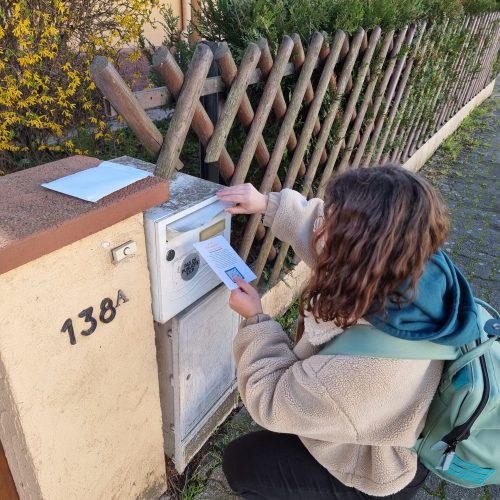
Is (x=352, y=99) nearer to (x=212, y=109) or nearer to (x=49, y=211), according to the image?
(x=212, y=109)

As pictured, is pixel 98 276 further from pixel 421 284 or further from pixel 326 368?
pixel 421 284

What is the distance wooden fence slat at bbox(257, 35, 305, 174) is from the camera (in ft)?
5.99

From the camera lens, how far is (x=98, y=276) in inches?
46.9

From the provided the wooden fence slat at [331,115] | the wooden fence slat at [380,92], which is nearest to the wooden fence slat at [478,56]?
the wooden fence slat at [380,92]

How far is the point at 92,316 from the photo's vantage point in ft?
4.01

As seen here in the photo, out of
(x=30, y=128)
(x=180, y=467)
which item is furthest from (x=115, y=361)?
(x=30, y=128)

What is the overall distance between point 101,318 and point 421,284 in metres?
0.87

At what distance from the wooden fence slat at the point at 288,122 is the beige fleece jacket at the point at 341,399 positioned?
0.79 meters

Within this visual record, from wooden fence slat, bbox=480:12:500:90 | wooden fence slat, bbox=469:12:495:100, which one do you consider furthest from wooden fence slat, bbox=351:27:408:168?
wooden fence slat, bbox=480:12:500:90

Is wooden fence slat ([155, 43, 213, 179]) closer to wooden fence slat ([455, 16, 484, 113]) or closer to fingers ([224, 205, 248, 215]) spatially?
fingers ([224, 205, 248, 215])

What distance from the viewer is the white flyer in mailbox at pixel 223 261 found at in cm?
149

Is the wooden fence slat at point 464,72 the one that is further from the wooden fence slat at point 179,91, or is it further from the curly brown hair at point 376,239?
the curly brown hair at point 376,239

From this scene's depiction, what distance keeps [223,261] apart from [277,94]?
2.99 ft

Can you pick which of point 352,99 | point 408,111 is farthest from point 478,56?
point 352,99
